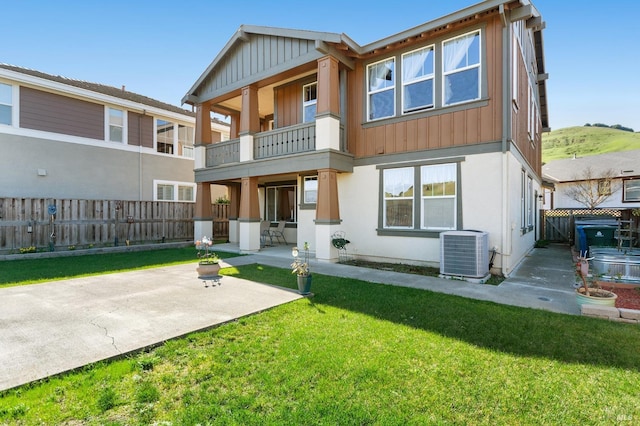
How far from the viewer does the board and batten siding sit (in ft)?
24.6

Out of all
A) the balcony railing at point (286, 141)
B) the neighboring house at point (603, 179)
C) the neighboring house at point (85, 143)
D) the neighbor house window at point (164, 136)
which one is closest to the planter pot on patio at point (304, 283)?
the balcony railing at point (286, 141)

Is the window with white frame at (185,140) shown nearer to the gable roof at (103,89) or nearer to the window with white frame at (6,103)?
the gable roof at (103,89)

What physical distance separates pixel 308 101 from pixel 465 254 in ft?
24.2

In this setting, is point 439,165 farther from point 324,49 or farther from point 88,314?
point 88,314

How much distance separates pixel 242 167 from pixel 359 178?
440 cm

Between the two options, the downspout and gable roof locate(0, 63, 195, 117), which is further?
gable roof locate(0, 63, 195, 117)

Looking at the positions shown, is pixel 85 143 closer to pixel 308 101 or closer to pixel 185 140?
pixel 185 140

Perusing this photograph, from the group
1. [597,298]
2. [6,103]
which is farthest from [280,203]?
[597,298]

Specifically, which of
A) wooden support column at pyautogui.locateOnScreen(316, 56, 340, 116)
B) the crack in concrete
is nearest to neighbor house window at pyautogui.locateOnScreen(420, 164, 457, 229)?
wooden support column at pyautogui.locateOnScreen(316, 56, 340, 116)

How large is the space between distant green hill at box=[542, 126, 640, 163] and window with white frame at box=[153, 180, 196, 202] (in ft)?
283

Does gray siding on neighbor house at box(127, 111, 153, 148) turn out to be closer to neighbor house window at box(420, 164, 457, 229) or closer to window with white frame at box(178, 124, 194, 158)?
window with white frame at box(178, 124, 194, 158)

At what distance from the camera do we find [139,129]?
15.4 m

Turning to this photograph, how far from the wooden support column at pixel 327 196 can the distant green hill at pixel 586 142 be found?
287ft

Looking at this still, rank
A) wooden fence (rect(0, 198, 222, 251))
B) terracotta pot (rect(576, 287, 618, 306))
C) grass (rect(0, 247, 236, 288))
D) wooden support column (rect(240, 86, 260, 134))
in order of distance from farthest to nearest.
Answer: wooden support column (rect(240, 86, 260, 134)) → wooden fence (rect(0, 198, 222, 251)) → grass (rect(0, 247, 236, 288)) → terracotta pot (rect(576, 287, 618, 306))
